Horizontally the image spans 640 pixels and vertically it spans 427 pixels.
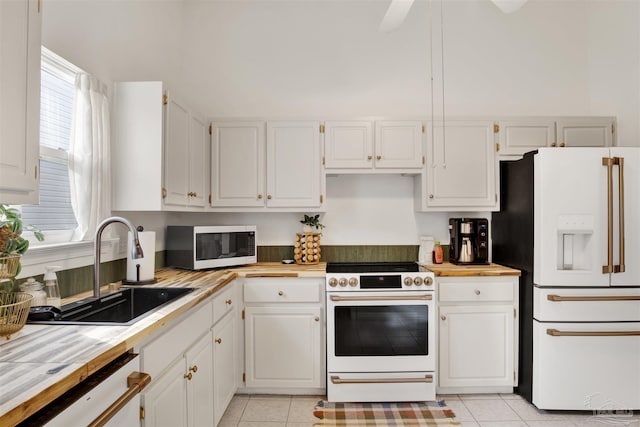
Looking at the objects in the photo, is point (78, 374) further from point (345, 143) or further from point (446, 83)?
point (446, 83)

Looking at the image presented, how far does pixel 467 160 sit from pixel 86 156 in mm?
2601

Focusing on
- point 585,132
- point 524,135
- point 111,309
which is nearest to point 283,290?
point 111,309

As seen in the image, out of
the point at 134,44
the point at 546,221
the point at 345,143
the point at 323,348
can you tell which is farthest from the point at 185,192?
the point at 546,221

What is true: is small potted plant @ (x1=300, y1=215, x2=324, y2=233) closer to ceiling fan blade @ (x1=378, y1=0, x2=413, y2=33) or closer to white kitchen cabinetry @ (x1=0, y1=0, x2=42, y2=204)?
ceiling fan blade @ (x1=378, y1=0, x2=413, y2=33)

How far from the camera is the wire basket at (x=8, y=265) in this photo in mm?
1249

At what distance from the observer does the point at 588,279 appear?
2486 mm

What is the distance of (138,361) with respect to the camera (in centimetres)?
133

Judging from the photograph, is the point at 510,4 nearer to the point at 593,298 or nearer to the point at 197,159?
the point at 593,298

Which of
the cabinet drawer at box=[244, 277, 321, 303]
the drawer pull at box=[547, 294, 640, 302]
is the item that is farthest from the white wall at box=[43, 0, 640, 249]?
the drawer pull at box=[547, 294, 640, 302]

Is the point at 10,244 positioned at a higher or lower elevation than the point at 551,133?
lower

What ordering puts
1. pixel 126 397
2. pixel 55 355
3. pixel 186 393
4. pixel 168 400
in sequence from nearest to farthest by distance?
pixel 55 355 < pixel 126 397 < pixel 168 400 < pixel 186 393

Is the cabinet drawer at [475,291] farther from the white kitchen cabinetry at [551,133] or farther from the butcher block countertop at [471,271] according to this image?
the white kitchen cabinetry at [551,133]

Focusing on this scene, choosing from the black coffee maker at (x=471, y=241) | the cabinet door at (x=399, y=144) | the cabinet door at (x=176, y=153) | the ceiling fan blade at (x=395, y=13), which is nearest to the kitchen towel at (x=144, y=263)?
the cabinet door at (x=176, y=153)

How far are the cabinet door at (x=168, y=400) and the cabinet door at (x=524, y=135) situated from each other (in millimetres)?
2727
